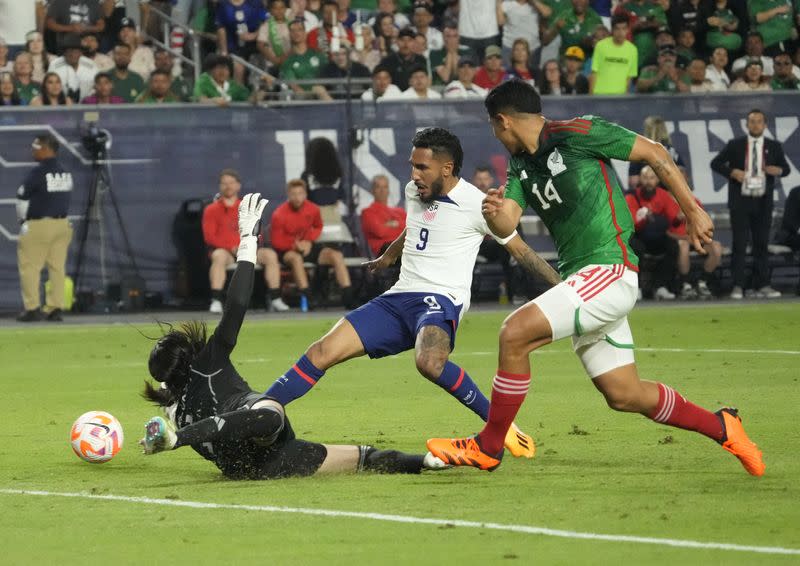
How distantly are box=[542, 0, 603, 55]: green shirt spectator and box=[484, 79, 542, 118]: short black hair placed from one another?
658 inches

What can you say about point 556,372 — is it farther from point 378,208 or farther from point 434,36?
point 434,36

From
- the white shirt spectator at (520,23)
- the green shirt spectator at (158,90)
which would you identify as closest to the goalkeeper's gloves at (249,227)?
the green shirt spectator at (158,90)

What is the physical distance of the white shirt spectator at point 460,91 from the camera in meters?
22.6

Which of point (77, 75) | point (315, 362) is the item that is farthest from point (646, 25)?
point (315, 362)

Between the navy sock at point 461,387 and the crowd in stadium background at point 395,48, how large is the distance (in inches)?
512

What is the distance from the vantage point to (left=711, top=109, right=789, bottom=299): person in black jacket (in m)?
21.7

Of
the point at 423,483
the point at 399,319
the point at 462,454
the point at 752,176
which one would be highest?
the point at 399,319

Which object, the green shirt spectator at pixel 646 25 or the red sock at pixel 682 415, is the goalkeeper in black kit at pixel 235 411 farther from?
the green shirt spectator at pixel 646 25

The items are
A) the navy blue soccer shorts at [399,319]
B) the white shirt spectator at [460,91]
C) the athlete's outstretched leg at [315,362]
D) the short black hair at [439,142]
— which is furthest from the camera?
the white shirt spectator at [460,91]

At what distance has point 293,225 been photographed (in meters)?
21.2

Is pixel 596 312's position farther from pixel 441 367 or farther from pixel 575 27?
pixel 575 27

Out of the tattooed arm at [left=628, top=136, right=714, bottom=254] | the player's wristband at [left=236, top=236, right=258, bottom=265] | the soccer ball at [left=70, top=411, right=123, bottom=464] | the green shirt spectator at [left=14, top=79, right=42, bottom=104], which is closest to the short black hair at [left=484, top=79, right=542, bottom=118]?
the tattooed arm at [left=628, top=136, right=714, bottom=254]

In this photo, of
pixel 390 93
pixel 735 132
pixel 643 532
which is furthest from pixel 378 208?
pixel 643 532

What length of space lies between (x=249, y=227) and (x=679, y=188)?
2.52m
